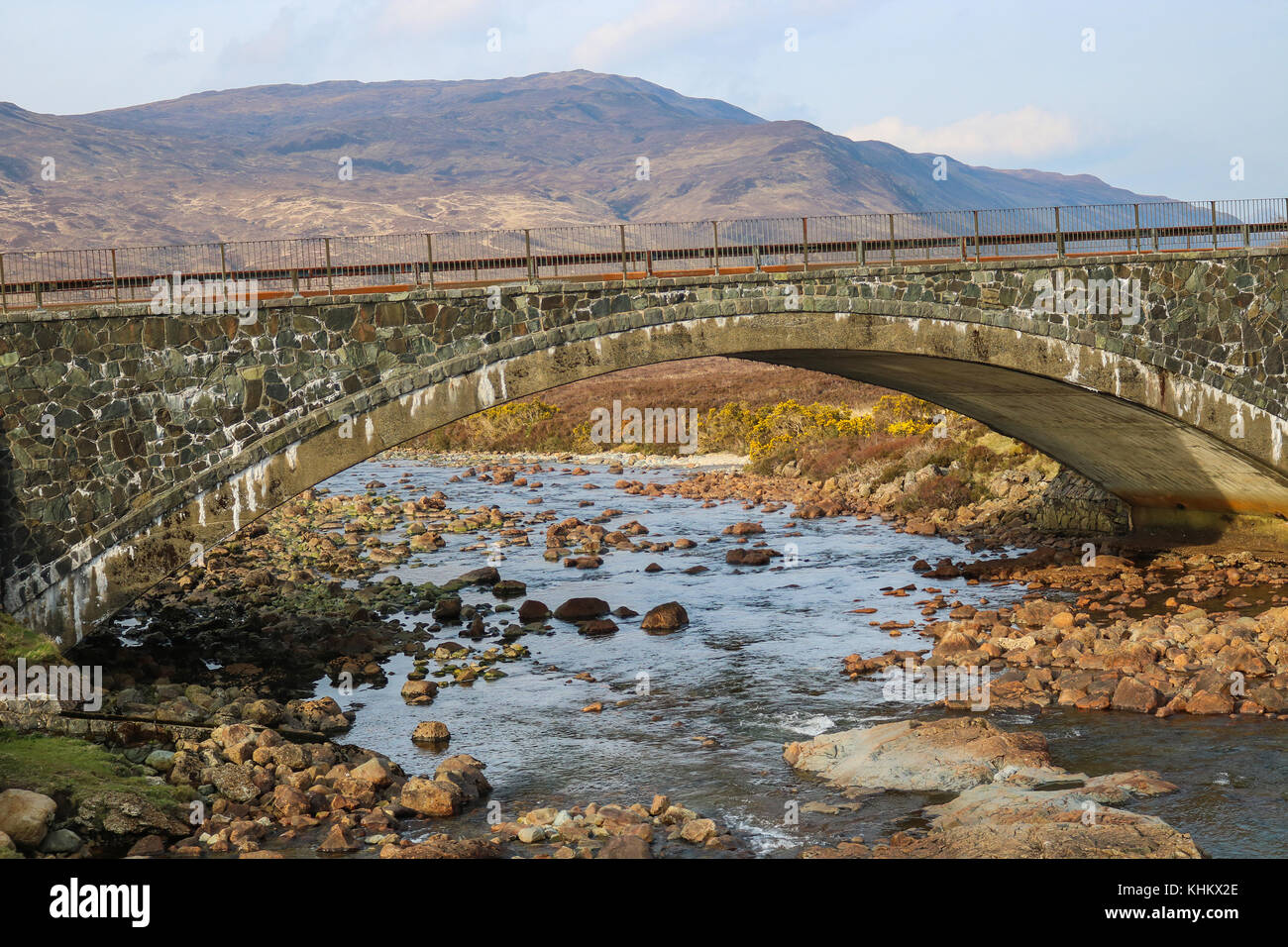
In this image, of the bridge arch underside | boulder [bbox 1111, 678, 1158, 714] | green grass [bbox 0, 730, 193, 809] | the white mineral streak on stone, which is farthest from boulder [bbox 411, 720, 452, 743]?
boulder [bbox 1111, 678, 1158, 714]

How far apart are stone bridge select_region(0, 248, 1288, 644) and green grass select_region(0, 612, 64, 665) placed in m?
0.66

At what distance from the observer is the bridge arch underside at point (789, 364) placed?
73.8 feet

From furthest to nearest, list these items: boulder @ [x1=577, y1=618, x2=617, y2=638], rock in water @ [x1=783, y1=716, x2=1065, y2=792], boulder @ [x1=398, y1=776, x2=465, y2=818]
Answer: boulder @ [x1=577, y1=618, x2=617, y2=638]
rock in water @ [x1=783, y1=716, x2=1065, y2=792]
boulder @ [x1=398, y1=776, x2=465, y2=818]

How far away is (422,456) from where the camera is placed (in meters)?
70.9

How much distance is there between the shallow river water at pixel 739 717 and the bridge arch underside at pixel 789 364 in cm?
416

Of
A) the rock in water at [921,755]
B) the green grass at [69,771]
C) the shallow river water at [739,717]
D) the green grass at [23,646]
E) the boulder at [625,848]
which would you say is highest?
the green grass at [23,646]

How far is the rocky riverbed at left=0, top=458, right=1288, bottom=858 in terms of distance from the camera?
50.3 feet

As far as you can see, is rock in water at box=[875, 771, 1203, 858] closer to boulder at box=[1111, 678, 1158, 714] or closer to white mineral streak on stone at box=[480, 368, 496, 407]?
boulder at box=[1111, 678, 1158, 714]

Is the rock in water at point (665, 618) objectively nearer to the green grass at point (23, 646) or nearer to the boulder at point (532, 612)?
the boulder at point (532, 612)

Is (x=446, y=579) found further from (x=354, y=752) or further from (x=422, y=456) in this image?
(x=422, y=456)

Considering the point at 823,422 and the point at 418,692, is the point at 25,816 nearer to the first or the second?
the point at 418,692

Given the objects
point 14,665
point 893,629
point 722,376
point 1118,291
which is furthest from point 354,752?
point 722,376

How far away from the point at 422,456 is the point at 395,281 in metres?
47.9

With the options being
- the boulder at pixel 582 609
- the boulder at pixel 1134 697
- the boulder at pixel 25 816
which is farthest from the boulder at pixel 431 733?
the boulder at pixel 1134 697
